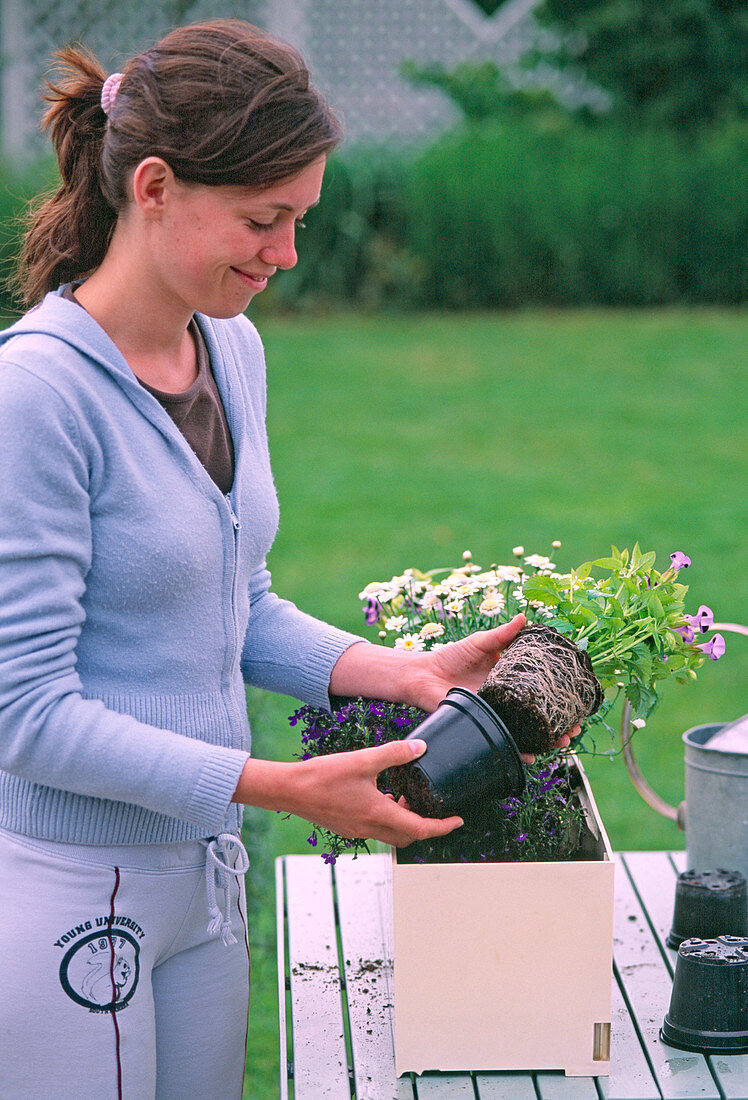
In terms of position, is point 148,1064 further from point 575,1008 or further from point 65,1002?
point 575,1008

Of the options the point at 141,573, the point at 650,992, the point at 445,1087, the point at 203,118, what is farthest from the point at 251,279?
the point at 650,992

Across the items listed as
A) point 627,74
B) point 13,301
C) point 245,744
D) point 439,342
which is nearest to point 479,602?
point 245,744

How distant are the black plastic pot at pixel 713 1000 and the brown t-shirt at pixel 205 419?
788 mm

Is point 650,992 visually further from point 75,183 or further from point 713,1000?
point 75,183

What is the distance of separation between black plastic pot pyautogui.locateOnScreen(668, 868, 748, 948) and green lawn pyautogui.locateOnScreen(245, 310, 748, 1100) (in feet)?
3.64

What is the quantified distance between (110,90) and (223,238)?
22 centimetres

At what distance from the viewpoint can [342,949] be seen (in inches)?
78.6

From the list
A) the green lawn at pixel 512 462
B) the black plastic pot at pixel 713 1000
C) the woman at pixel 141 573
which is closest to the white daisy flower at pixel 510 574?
the woman at pixel 141 573

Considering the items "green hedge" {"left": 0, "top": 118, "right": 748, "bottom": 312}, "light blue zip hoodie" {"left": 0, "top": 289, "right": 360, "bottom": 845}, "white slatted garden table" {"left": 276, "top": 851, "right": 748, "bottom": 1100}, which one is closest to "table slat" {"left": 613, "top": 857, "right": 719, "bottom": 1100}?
"white slatted garden table" {"left": 276, "top": 851, "right": 748, "bottom": 1100}

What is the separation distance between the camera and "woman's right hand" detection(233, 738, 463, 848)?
1418 mm

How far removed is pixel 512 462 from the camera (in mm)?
7316

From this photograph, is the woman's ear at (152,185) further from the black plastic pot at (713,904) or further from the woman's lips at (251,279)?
the black plastic pot at (713,904)

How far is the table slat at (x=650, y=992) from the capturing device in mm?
1600

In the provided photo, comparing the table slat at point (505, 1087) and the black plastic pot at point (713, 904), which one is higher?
the black plastic pot at point (713, 904)
